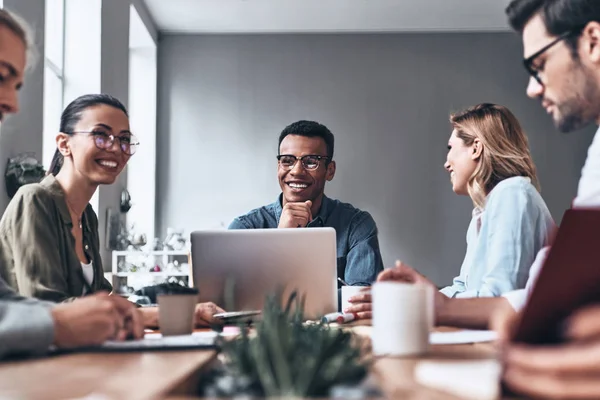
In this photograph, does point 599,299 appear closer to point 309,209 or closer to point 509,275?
point 509,275

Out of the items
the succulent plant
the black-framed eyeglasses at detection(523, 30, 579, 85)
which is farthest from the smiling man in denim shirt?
the succulent plant

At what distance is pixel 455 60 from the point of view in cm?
645

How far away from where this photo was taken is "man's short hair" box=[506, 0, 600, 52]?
4.54 feet

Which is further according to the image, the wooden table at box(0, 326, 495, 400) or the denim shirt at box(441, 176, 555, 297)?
the denim shirt at box(441, 176, 555, 297)

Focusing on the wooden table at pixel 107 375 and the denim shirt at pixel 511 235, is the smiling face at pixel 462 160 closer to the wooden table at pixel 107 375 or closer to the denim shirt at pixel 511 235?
the denim shirt at pixel 511 235

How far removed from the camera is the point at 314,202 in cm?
298

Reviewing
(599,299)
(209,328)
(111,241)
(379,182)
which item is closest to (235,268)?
(209,328)

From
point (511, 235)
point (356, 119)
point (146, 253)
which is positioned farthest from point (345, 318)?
point (356, 119)

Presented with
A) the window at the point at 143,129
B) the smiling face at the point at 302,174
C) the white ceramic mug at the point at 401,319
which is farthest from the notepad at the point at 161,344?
the window at the point at 143,129

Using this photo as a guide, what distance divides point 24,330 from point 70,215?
3.41ft

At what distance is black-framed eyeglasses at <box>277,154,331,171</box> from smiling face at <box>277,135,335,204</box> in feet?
0.03

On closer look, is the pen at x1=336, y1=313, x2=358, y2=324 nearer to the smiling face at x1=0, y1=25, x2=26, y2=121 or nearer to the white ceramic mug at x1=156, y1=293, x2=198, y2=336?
the white ceramic mug at x1=156, y1=293, x2=198, y2=336

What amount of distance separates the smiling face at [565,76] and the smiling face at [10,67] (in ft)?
3.60

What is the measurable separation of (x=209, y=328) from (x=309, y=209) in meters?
1.09
